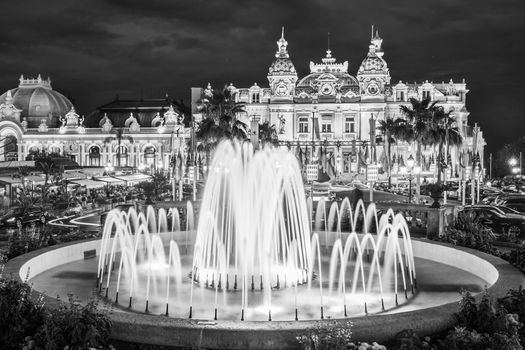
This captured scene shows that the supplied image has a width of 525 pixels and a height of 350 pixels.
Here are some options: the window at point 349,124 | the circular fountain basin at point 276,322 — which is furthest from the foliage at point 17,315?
the window at point 349,124

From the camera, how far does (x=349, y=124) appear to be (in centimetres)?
9806

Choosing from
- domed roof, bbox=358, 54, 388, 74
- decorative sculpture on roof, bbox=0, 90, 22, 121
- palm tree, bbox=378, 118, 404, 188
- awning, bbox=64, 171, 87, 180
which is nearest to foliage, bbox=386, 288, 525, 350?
palm tree, bbox=378, 118, 404, 188

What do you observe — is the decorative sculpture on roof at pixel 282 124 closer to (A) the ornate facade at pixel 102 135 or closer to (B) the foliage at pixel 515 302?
(A) the ornate facade at pixel 102 135

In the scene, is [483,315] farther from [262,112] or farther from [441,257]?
[262,112]

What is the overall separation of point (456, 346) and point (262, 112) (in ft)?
301

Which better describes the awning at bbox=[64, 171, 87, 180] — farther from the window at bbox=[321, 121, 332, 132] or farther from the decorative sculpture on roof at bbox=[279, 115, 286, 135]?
the window at bbox=[321, 121, 332, 132]

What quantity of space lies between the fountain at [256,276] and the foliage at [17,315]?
0.45 m

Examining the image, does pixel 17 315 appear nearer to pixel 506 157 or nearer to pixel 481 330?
pixel 481 330

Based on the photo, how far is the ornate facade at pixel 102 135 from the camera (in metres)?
97.3

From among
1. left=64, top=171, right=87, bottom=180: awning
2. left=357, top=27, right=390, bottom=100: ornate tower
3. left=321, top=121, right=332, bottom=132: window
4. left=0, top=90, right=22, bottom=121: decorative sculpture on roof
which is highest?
left=357, top=27, right=390, bottom=100: ornate tower

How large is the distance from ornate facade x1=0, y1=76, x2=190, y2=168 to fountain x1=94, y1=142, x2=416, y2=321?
7467cm

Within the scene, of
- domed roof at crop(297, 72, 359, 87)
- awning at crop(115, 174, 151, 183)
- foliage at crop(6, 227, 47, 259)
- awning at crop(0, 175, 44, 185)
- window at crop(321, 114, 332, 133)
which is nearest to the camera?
foliage at crop(6, 227, 47, 259)

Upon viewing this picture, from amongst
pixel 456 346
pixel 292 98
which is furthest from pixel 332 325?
pixel 292 98

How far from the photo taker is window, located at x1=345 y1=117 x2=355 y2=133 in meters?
97.8
